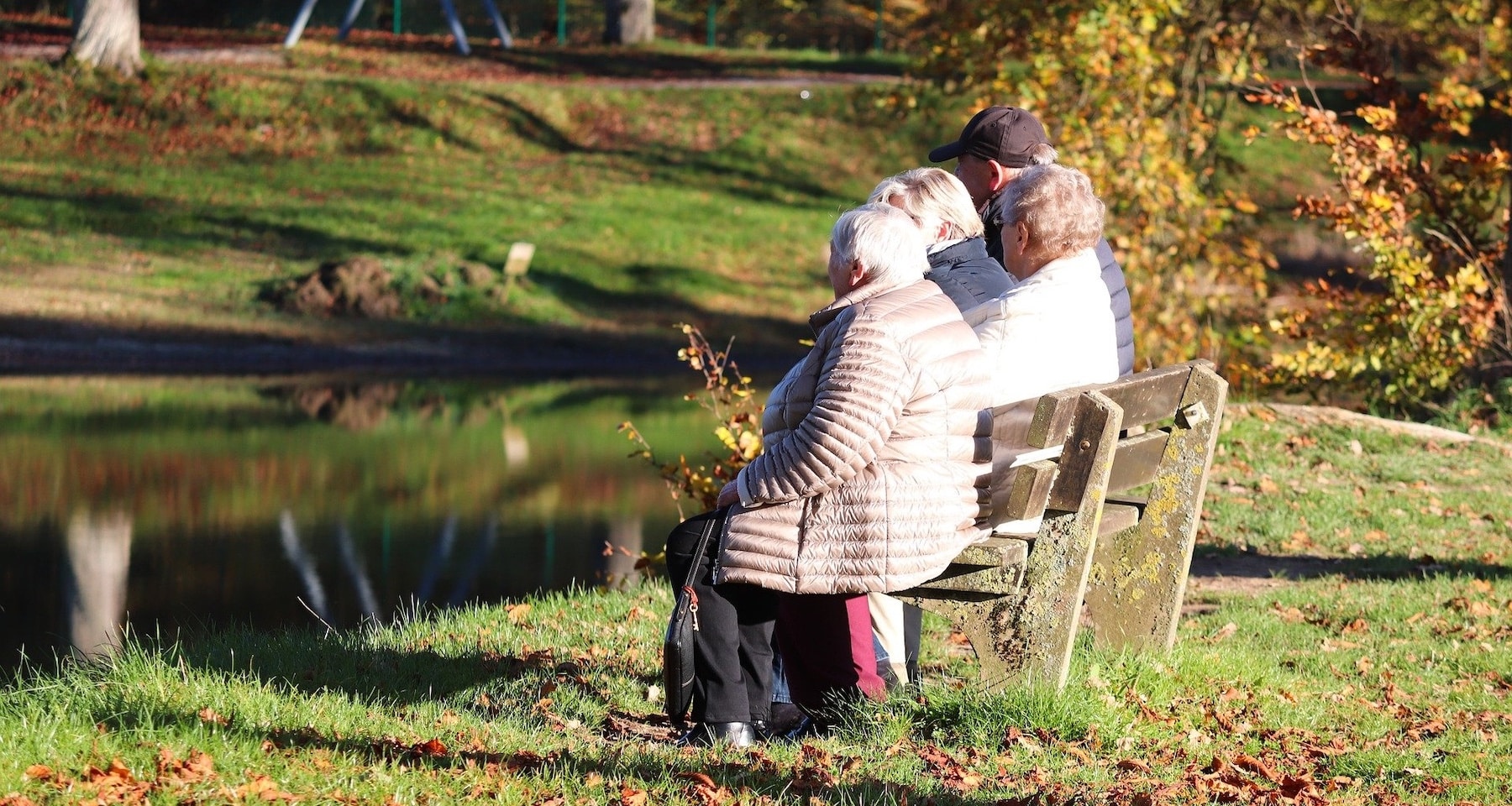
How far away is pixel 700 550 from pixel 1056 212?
1.37 m

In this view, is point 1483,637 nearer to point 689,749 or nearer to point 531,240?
point 689,749

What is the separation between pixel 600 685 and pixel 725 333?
14669mm

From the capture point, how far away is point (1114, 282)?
5422mm

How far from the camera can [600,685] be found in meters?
5.18

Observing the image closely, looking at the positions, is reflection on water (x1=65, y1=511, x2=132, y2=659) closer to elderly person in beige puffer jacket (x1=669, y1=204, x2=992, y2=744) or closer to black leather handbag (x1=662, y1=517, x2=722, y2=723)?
black leather handbag (x1=662, y1=517, x2=722, y2=723)

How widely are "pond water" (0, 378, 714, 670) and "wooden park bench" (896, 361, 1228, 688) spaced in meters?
3.05

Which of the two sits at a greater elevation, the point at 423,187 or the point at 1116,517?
the point at 1116,517

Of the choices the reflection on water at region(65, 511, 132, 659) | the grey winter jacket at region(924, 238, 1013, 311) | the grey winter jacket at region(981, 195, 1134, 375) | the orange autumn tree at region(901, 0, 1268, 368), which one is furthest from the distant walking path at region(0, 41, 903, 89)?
the grey winter jacket at region(924, 238, 1013, 311)

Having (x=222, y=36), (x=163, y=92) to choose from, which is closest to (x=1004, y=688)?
(x=163, y=92)

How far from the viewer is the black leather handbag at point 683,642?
426 cm

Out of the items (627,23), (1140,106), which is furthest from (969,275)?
(627,23)

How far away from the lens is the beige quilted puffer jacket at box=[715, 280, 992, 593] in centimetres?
416

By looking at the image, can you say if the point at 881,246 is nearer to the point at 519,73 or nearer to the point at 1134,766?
the point at 1134,766

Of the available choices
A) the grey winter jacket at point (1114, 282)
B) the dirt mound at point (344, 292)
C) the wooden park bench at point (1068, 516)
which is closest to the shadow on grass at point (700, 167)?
the dirt mound at point (344, 292)
